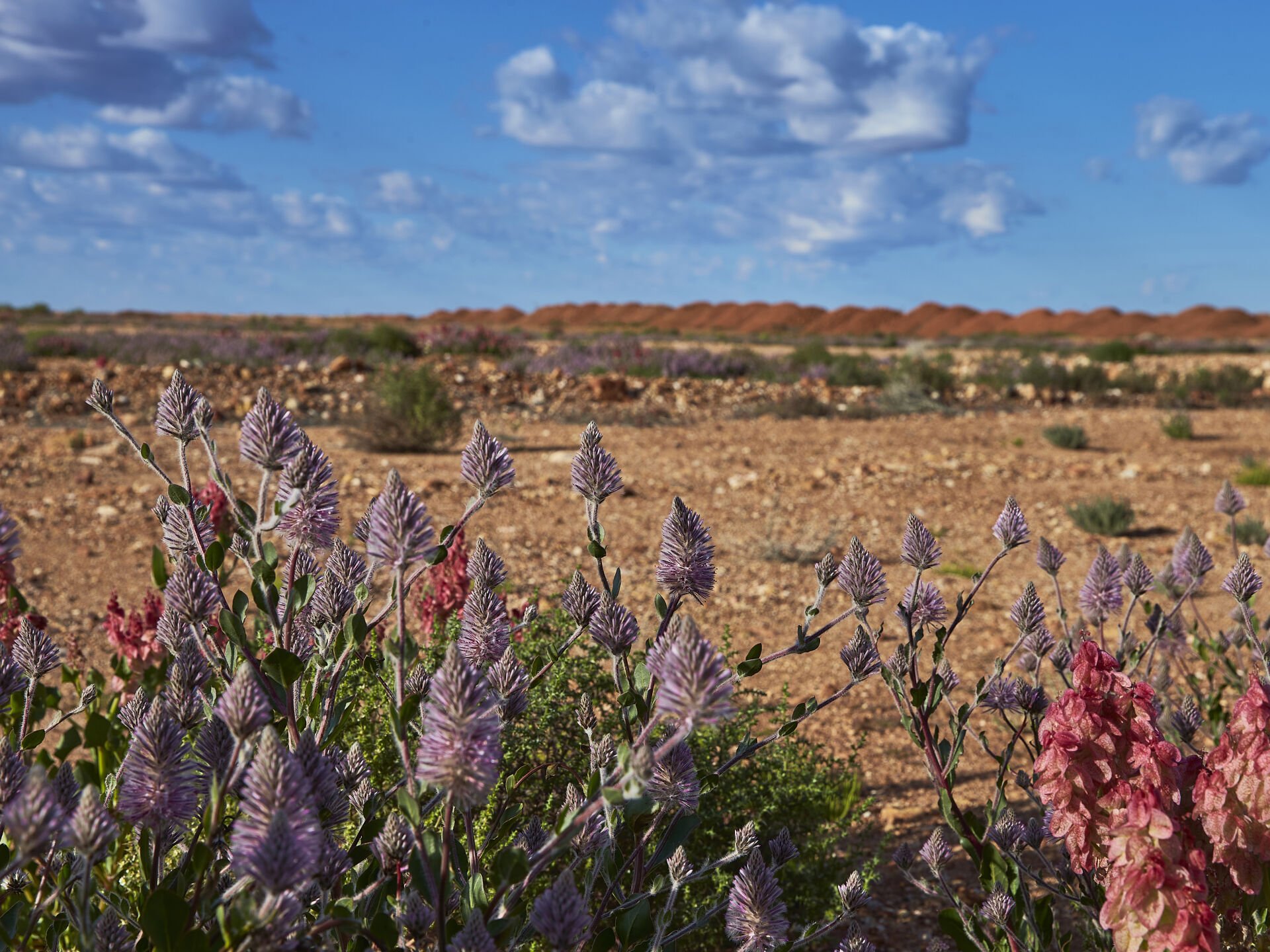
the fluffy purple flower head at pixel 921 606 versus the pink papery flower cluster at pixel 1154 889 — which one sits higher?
the fluffy purple flower head at pixel 921 606

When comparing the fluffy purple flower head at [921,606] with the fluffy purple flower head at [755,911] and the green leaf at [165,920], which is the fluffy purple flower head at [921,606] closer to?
the fluffy purple flower head at [755,911]

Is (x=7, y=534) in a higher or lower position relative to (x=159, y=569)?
higher

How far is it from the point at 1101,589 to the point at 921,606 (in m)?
0.60

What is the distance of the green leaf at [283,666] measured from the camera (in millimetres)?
1141

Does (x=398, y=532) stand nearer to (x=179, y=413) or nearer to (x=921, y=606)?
(x=179, y=413)

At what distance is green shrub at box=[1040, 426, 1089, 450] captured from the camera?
1073cm

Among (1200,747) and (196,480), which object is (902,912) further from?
(196,480)

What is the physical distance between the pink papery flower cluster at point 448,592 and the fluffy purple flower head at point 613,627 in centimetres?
198

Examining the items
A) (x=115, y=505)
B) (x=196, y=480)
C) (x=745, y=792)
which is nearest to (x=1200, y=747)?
(x=745, y=792)

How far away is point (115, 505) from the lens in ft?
23.8

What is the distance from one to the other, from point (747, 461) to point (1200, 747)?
6.05 metres

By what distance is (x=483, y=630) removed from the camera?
145 centimetres

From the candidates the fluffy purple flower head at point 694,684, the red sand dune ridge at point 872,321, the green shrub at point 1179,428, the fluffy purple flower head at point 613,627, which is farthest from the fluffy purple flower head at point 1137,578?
the red sand dune ridge at point 872,321

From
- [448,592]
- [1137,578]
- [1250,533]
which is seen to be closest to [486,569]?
[1137,578]
